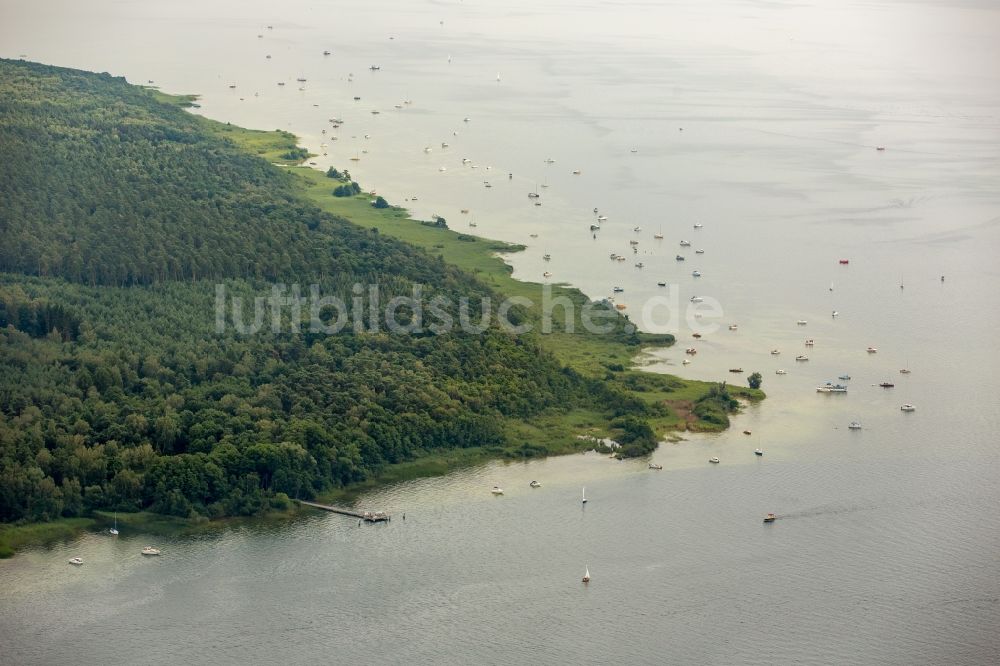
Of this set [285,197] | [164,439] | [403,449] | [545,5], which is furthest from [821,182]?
[545,5]

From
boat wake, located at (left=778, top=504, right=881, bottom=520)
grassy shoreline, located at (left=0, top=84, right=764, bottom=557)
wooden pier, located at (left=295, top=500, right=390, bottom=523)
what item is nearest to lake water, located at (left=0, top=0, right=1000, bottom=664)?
boat wake, located at (left=778, top=504, right=881, bottom=520)

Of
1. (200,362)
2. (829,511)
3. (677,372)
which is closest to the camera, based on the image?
(829,511)

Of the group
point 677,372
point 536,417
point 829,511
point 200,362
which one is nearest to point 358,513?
point 536,417

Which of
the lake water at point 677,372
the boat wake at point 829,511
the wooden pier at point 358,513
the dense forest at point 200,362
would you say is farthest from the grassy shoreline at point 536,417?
the boat wake at point 829,511

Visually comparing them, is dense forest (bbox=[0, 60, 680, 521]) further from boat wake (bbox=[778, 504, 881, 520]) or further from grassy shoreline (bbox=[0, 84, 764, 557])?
boat wake (bbox=[778, 504, 881, 520])

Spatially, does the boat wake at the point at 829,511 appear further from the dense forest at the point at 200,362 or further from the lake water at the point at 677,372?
the dense forest at the point at 200,362

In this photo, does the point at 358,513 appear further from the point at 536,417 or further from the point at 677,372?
the point at 677,372
